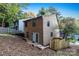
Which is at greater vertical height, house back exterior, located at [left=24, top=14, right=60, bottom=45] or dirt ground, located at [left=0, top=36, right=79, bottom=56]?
house back exterior, located at [left=24, top=14, right=60, bottom=45]

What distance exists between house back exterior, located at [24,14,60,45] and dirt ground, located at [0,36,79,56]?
0.10 metres

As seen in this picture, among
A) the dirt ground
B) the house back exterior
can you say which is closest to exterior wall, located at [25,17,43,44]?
the house back exterior

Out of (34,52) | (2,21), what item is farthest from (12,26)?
(34,52)

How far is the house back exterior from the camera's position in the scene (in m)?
3.79

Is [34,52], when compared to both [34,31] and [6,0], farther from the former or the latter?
[6,0]

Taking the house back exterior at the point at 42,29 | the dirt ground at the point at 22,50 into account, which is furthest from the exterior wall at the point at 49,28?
the dirt ground at the point at 22,50

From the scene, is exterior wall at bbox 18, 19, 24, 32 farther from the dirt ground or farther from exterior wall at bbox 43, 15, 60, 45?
exterior wall at bbox 43, 15, 60, 45

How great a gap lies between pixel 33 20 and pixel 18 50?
36cm

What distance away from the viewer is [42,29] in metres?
3.80

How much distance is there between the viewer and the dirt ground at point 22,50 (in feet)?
12.4

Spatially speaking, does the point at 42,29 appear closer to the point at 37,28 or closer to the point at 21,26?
the point at 37,28

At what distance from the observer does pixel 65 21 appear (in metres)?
3.80

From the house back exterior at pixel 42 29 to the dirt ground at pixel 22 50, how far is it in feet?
0.32

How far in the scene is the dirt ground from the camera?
Answer: 12.4 feet
